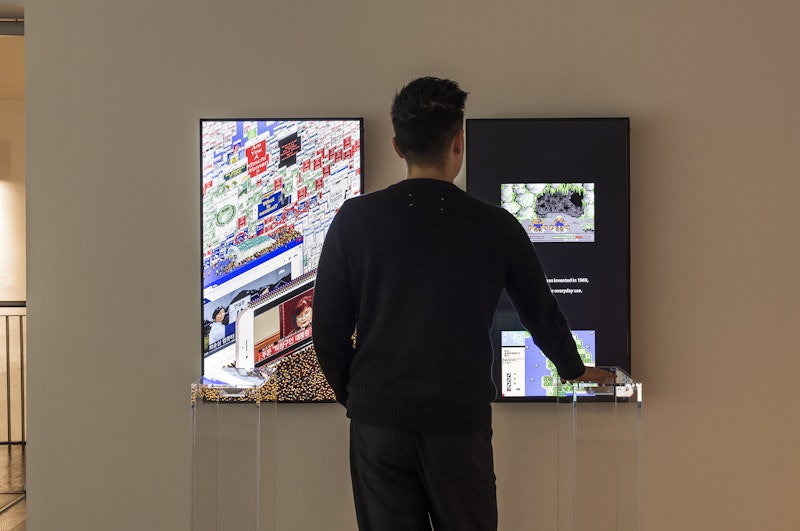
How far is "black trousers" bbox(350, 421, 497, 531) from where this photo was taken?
5.30ft

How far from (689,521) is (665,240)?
Result: 1.01 m

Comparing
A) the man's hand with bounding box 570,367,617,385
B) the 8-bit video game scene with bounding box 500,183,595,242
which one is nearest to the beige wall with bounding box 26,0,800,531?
the 8-bit video game scene with bounding box 500,183,595,242

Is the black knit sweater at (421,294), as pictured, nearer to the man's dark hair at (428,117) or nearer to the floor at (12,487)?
the man's dark hair at (428,117)

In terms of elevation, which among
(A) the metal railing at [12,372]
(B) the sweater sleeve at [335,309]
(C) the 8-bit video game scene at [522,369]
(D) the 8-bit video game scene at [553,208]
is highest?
(D) the 8-bit video game scene at [553,208]

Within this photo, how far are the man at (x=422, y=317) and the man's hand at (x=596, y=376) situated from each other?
0.30 meters

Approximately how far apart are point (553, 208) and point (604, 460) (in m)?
0.90

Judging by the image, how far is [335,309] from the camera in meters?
1.70

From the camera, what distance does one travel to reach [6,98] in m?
5.64

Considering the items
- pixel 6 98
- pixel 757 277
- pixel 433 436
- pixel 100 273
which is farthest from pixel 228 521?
pixel 6 98

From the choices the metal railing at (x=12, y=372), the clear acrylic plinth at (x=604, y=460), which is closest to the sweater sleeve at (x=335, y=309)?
the clear acrylic plinth at (x=604, y=460)

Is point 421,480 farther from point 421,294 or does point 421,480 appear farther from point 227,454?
point 227,454

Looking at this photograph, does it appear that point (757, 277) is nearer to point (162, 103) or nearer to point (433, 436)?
point (433, 436)

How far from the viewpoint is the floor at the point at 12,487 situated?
3654 mm

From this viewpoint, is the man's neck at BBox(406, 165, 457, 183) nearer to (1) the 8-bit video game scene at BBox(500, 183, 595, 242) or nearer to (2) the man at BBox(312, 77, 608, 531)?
(2) the man at BBox(312, 77, 608, 531)
